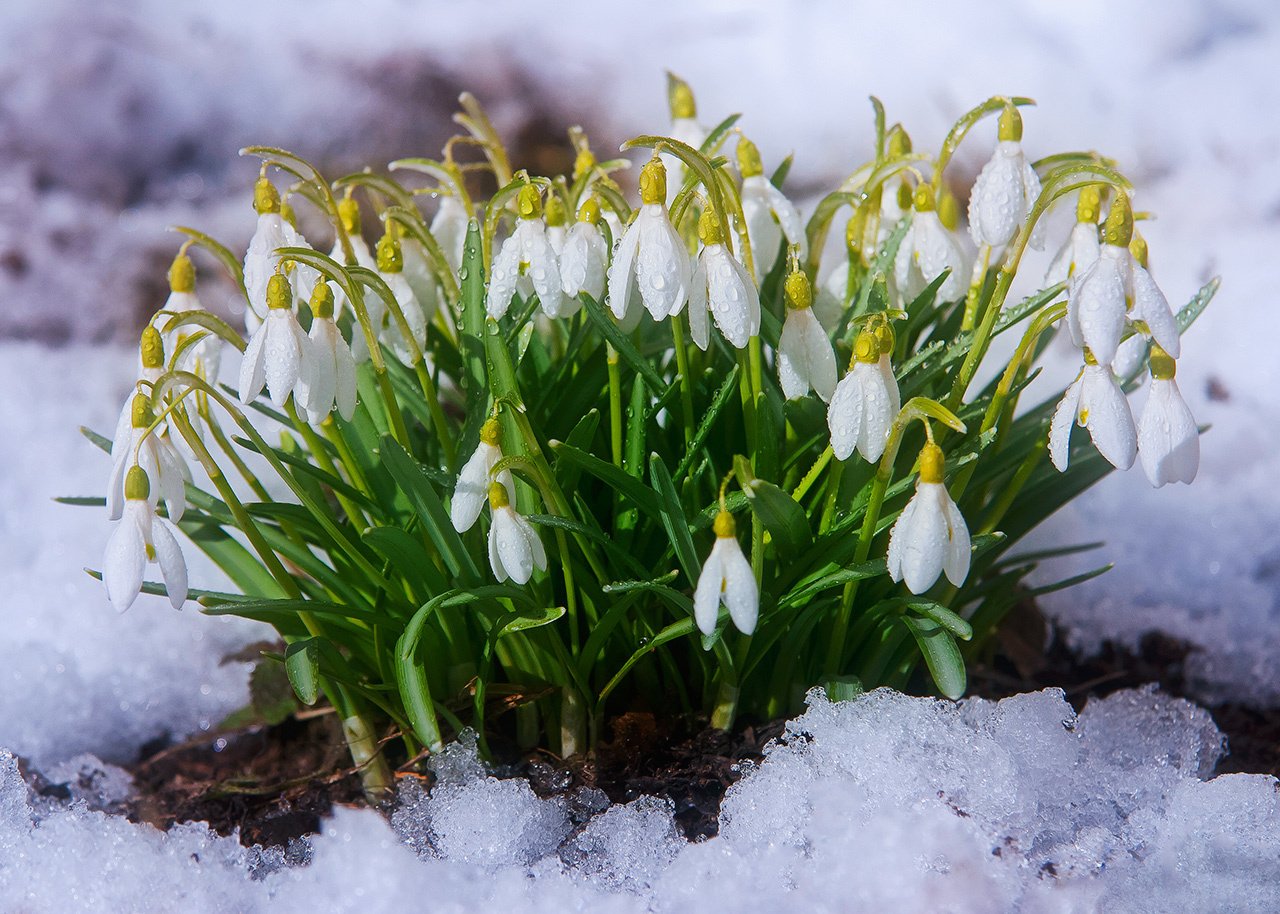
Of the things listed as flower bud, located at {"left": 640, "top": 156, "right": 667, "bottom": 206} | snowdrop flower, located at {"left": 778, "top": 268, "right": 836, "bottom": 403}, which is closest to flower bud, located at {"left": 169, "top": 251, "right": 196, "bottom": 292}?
flower bud, located at {"left": 640, "top": 156, "right": 667, "bottom": 206}

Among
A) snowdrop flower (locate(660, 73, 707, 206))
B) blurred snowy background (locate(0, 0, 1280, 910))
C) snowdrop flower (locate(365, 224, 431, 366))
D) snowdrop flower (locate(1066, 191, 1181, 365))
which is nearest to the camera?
snowdrop flower (locate(1066, 191, 1181, 365))

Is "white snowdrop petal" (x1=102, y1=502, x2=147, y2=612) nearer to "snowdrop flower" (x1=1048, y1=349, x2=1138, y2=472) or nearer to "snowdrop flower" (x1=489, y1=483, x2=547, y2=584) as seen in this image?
"snowdrop flower" (x1=489, y1=483, x2=547, y2=584)

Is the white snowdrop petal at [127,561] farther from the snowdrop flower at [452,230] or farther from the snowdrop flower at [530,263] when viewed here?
the snowdrop flower at [452,230]

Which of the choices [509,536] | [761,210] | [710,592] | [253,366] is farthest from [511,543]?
[761,210]

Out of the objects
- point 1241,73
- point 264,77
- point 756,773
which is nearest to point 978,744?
point 756,773

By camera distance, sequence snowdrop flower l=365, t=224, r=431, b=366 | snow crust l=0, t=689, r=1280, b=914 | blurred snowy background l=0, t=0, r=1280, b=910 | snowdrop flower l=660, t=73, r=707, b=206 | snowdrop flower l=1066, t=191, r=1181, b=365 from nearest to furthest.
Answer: snowdrop flower l=1066, t=191, r=1181, b=365, snow crust l=0, t=689, r=1280, b=914, snowdrop flower l=365, t=224, r=431, b=366, snowdrop flower l=660, t=73, r=707, b=206, blurred snowy background l=0, t=0, r=1280, b=910

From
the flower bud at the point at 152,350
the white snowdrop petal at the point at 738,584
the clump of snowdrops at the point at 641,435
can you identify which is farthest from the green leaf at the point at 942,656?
the flower bud at the point at 152,350

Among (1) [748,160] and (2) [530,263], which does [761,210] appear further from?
(2) [530,263]
